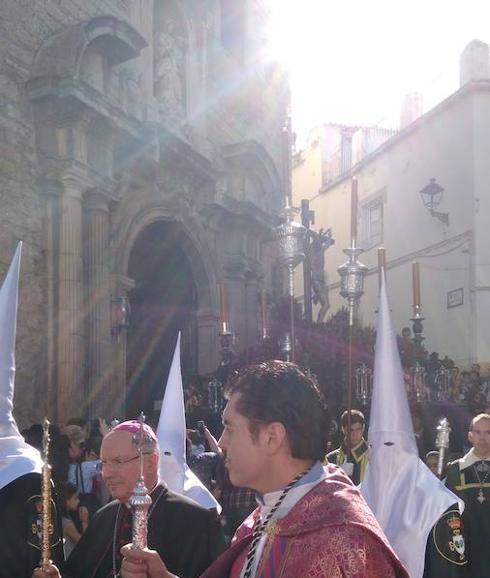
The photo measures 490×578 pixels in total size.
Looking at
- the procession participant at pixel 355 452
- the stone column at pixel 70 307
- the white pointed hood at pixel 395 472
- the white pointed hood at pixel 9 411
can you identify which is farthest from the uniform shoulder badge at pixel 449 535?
the stone column at pixel 70 307

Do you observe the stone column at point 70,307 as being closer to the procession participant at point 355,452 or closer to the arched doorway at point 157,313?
the arched doorway at point 157,313

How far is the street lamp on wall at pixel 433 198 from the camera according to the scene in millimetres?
19562

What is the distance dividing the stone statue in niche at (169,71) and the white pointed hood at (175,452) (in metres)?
9.93

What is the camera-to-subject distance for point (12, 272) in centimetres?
417

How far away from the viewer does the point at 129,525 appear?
12.1ft

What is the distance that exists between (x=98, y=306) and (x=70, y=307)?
0.67m

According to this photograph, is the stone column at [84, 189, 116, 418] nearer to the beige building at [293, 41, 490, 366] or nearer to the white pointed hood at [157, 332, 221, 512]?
the white pointed hood at [157, 332, 221, 512]

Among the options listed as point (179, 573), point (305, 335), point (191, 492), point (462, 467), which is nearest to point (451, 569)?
point (462, 467)

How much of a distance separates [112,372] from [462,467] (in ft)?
23.7

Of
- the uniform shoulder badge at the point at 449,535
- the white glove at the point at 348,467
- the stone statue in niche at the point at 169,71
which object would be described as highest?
the stone statue in niche at the point at 169,71

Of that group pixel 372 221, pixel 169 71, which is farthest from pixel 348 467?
pixel 372 221

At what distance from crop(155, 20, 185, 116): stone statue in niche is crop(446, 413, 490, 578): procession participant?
10.2 metres

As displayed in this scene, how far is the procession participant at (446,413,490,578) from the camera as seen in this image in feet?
18.1

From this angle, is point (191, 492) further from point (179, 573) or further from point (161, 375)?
point (161, 375)
